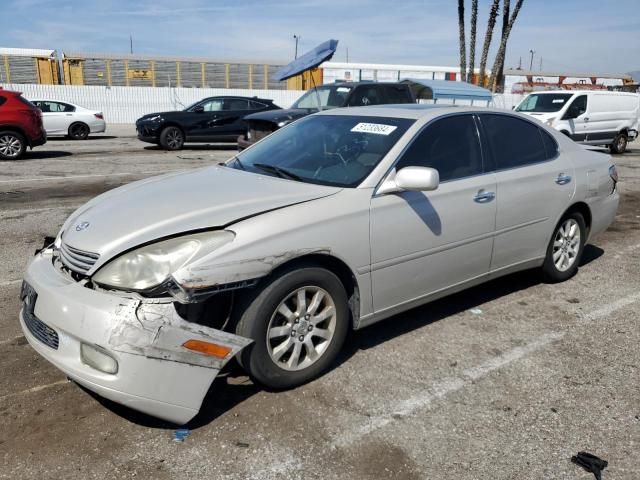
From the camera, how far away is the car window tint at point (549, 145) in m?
4.70

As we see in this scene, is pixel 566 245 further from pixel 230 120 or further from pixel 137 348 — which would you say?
pixel 230 120

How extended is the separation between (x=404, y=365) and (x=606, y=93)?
14932 mm

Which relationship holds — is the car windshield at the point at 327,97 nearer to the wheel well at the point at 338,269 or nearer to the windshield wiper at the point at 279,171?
the windshield wiper at the point at 279,171

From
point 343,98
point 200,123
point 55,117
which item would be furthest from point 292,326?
point 55,117

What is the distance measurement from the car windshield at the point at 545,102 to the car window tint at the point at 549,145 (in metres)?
11.1

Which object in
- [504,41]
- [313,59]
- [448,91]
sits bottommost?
[448,91]

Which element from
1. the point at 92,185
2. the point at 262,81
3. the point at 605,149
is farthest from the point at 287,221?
the point at 262,81

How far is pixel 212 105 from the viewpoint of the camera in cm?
1662

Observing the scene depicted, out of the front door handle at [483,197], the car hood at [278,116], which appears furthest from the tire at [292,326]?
the car hood at [278,116]

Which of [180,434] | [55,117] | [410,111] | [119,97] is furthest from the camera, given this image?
[119,97]

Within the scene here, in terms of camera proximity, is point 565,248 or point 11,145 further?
point 11,145

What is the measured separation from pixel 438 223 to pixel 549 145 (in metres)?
1.70

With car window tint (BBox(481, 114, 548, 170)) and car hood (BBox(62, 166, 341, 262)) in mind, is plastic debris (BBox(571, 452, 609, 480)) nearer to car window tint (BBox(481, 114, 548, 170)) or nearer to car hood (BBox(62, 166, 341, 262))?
car hood (BBox(62, 166, 341, 262))

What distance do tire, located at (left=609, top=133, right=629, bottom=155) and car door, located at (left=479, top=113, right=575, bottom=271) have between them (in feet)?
44.9
